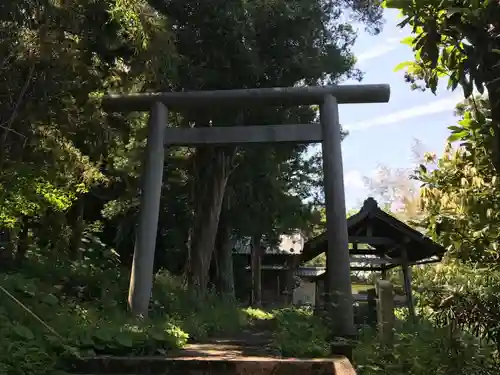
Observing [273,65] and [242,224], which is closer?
[273,65]

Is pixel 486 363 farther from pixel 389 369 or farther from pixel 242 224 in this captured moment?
pixel 242 224

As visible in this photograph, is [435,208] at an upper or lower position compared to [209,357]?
upper

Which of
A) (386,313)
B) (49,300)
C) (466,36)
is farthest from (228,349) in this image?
(466,36)

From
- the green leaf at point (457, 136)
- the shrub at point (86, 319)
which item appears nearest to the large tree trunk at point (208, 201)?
the shrub at point (86, 319)

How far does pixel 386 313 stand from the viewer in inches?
219

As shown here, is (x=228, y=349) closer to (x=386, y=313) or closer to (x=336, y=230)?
(x=386, y=313)

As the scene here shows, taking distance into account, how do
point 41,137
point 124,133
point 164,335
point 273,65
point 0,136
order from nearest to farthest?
point 164,335 < point 0,136 < point 41,137 < point 124,133 < point 273,65

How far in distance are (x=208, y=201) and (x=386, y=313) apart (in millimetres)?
8449

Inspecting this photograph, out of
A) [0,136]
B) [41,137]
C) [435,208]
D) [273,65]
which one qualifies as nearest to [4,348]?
[0,136]

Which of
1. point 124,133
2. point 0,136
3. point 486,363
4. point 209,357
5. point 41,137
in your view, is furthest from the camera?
point 124,133

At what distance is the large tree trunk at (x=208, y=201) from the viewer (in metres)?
13.2

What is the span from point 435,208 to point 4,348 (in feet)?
14.4

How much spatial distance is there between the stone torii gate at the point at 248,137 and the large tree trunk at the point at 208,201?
174 inches

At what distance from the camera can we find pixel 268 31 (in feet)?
37.9
